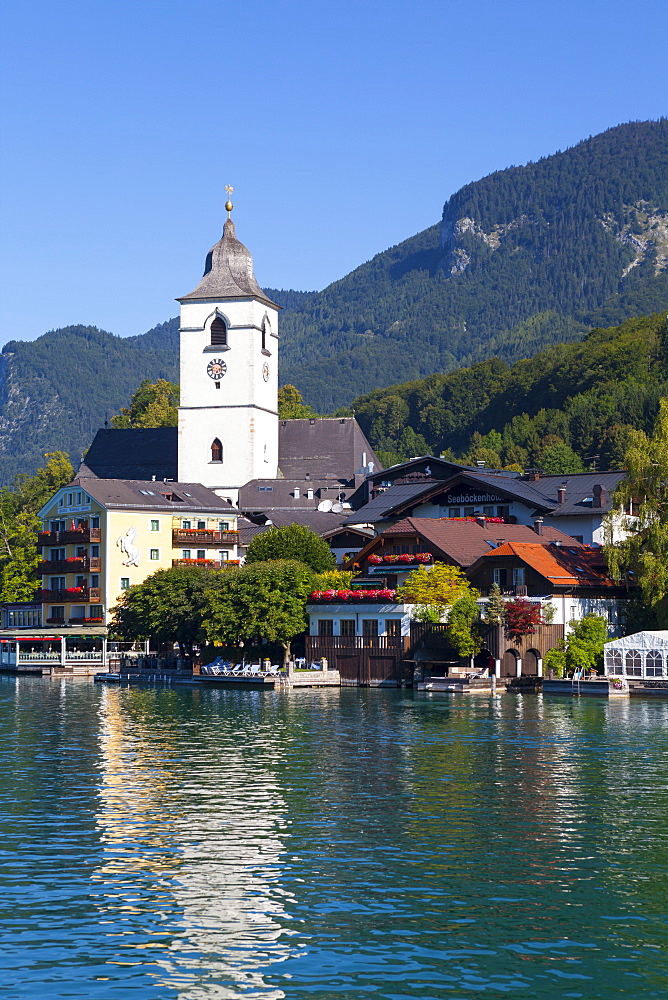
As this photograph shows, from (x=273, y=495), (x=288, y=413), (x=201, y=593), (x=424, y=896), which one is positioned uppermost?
(x=288, y=413)

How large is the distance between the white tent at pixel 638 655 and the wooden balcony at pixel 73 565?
161 ft

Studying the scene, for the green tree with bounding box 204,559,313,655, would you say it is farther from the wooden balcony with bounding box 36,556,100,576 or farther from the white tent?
the wooden balcony with bounding box 36,556,100,576

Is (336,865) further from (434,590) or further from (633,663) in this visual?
Result: (434,590)

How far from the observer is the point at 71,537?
117625mm

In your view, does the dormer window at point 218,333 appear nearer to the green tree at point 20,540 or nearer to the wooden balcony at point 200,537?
the green tree at point 20,540

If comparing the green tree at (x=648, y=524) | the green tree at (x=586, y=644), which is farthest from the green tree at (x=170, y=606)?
the green tree at (x=648, y=524)

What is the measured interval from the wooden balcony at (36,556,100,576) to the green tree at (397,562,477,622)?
3623cm

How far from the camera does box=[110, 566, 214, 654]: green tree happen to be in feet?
319

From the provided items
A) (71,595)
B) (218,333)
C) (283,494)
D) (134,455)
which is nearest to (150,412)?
(134,455)

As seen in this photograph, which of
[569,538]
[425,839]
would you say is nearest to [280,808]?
[425,839]

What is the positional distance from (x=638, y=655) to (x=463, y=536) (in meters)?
17.8

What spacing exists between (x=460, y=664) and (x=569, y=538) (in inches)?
742

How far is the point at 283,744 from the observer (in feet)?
174

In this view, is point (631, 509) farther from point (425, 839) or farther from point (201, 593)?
point (425, 839)
